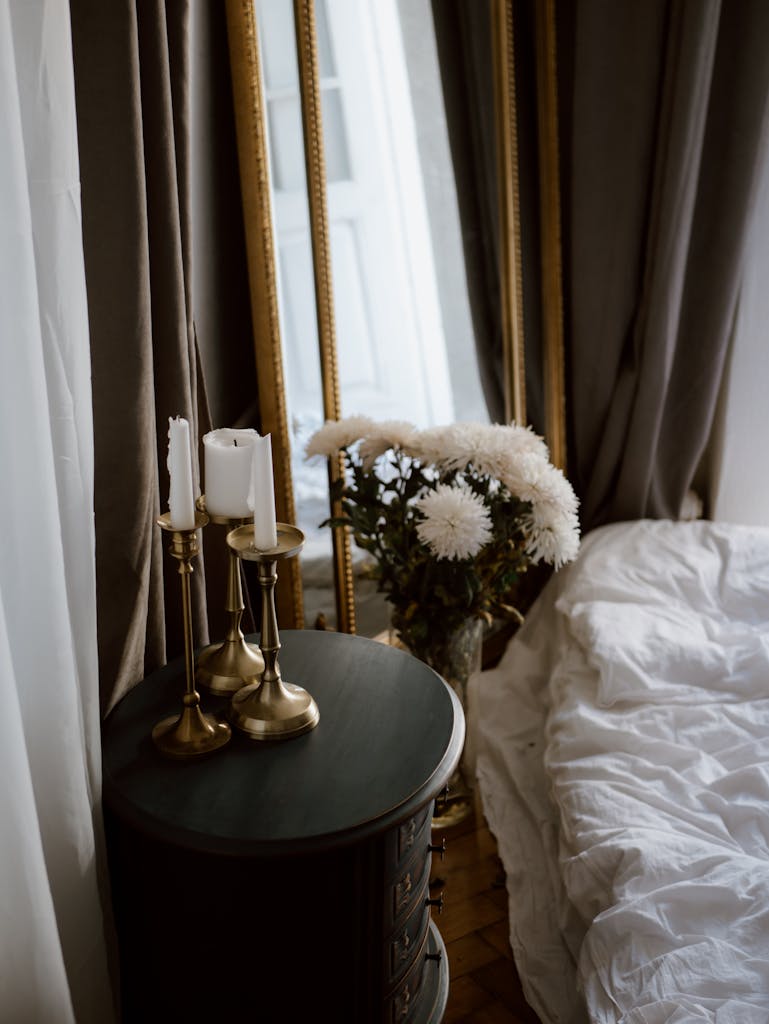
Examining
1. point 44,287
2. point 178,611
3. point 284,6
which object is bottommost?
point 178,611

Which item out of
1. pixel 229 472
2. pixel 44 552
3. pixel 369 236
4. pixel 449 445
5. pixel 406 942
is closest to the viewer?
pixel 44 552

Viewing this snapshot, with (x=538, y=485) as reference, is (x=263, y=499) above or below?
above

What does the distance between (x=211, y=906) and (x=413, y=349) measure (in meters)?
1.15

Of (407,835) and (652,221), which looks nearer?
(407,835)

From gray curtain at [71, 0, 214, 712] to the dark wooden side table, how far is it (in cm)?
13

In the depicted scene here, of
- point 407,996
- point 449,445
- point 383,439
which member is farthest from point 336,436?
point 407,996

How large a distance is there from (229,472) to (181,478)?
0.20 ft

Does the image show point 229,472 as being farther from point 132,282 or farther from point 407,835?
point 407,835

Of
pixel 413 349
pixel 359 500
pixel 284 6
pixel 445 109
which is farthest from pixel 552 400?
pixel 284 6

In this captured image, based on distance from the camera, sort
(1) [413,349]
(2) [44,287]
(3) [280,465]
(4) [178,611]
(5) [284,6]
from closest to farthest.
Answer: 1. (2) [44,287]
2. (4) [178,611]
3. (5) [284,6]
4. (3) [280,465]
5. (1) [413,349]

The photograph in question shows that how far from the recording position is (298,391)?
64.2 inches

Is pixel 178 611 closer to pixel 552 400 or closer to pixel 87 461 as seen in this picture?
pixel 87 461

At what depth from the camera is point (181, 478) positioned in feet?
3.26

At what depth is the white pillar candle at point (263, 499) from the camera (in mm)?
970
